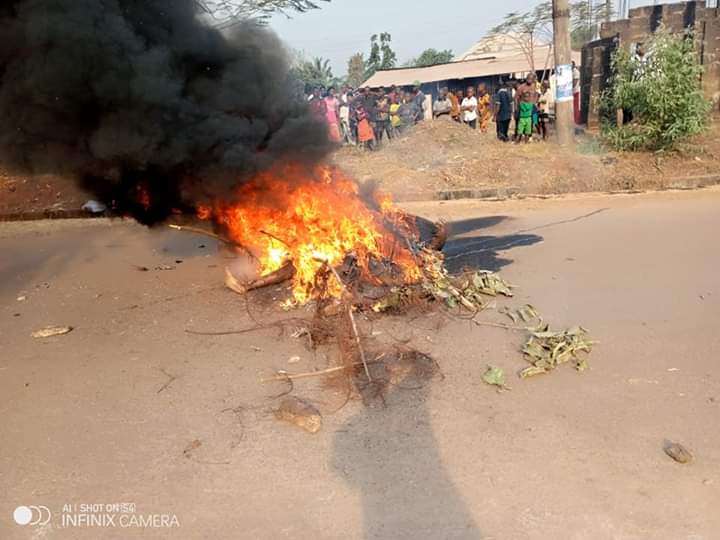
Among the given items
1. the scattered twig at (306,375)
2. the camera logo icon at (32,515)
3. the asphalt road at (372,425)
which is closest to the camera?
the asphalt road at (372,425)

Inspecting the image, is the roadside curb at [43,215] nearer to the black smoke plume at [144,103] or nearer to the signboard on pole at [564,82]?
the black smoke plume at [144,103]

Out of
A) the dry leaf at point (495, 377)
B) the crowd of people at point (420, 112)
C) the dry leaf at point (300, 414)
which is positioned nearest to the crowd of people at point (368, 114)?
the crowd of people at point (420, 112)

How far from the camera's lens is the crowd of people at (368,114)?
1689 centimetres

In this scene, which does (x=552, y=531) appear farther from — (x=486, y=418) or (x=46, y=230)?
(x=46, y=230)

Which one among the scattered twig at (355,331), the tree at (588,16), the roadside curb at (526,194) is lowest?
the roadside curb at (526,194)

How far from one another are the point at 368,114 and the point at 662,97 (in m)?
7.95

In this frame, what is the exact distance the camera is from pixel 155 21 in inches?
231

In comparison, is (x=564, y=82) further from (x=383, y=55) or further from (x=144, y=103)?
(x=383, y=55)

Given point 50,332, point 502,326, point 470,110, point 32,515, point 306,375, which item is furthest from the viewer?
point 470,110

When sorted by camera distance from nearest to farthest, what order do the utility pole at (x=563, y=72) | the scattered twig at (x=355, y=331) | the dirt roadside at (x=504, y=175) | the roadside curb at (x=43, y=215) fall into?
the scattered twig at (x=355, y=331), the dirt roadside at (x=504, y=175), the roadside curb at (x=43, y=215), the utility pole at (x=563, y=72)

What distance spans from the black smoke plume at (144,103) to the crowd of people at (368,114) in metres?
10.1

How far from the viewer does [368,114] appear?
682 inches

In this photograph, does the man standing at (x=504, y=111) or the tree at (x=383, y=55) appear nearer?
the man standing at (x=504, y=111)

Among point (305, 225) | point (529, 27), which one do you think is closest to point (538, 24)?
point (529, 27)
